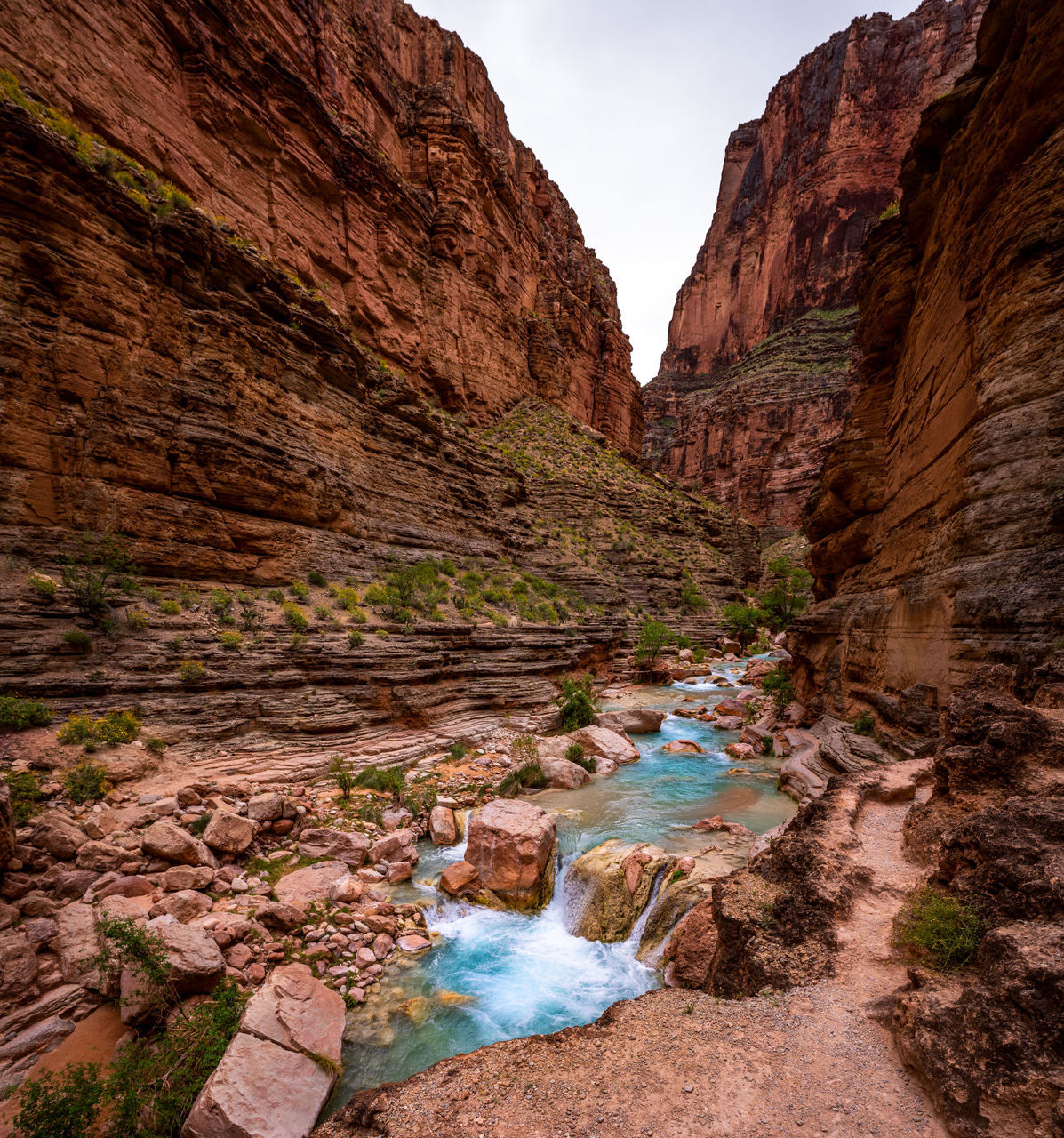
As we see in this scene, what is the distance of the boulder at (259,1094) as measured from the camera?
362cm

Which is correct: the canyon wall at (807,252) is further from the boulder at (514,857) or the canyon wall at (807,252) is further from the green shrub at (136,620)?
the green shrub at (136,620)

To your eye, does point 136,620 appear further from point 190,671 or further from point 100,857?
point 100,857

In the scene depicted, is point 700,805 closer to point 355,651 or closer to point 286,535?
point 355,651

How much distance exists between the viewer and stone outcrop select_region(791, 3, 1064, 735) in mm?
6742

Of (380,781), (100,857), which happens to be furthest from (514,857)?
(100,857)

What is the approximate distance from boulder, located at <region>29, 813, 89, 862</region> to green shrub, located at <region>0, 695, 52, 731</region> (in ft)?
7.41

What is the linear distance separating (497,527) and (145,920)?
62.6 feet

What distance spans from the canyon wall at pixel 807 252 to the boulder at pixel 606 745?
5517cm

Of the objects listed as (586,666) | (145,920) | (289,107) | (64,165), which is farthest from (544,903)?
(289,107)

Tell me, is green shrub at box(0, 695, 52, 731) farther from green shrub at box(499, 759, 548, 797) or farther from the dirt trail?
green shrub at box(499, 759, 548, 797)

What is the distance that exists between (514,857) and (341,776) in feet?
13.6

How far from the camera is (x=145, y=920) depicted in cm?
518

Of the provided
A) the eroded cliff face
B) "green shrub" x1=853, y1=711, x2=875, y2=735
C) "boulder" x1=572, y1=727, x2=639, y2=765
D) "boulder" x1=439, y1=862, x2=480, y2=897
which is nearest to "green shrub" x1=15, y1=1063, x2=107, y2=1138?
"boulder" x1=439, y1=862, x2=480, y2=897

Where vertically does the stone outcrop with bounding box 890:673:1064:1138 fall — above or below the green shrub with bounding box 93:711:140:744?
above
